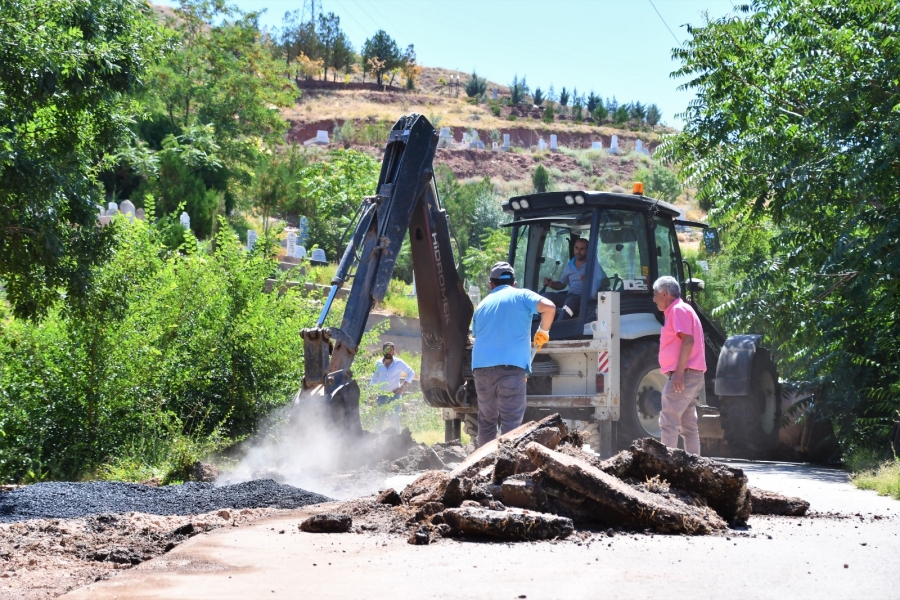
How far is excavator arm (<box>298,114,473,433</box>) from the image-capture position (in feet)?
33.4

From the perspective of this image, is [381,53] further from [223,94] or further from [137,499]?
[137,499]

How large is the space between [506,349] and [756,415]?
558 centimetres

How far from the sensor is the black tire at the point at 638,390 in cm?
1250

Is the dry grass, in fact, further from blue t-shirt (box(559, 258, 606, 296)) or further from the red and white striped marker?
the red and white striped marker

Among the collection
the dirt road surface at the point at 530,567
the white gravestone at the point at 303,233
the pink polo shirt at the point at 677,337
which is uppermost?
A: the white gravestone at the point at 303,233

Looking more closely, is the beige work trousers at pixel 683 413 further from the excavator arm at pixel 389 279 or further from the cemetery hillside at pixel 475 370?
the excavator arm at pixel 389 279

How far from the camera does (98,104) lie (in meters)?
10.2

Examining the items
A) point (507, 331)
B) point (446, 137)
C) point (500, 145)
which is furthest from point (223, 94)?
point (500, 145)

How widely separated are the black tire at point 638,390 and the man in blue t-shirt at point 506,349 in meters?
3.14

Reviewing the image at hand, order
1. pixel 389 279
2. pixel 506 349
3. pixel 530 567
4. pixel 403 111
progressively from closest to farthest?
1. pixel 530 567
2. pixel 506 349
3. pixel 389 279
4. pixel 403 111

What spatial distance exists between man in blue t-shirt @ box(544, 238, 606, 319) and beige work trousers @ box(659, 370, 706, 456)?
323 cm

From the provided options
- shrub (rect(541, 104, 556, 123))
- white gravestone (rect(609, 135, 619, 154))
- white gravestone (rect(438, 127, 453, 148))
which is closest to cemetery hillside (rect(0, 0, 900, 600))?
white gravestone (rect(438, 127, 453, 148))

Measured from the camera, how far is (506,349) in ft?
31.1

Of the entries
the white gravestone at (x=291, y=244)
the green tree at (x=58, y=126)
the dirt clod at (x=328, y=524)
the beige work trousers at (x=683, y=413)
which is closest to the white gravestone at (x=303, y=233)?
the white gravestone at (x=291, y=244)
